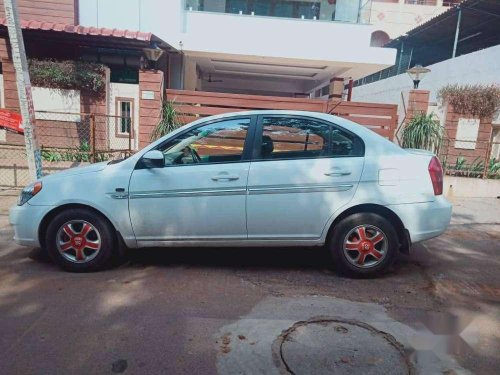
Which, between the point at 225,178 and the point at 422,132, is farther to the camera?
the point at 422,132

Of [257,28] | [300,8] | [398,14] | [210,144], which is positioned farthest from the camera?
[398,14]

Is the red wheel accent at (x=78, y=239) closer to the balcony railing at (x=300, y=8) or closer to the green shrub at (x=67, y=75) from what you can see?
the green shrub at (x=67, y=75)

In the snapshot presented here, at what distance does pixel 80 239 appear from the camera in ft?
13.3

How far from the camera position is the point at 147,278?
403cm

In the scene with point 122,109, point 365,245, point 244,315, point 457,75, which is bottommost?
point 244,315

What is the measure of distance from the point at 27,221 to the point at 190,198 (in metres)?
1.64

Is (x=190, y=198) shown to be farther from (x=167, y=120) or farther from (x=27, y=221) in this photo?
(x=167, y=120)

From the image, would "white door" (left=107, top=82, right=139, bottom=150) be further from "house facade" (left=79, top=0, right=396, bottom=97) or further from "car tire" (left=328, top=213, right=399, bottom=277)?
"car tire" (left=328, top=213, right=399, bottom=277)

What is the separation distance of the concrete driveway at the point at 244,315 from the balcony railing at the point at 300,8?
30.6 ft

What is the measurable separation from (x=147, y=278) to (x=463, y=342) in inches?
109

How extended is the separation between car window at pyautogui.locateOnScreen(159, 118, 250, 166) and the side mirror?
93 millimetres

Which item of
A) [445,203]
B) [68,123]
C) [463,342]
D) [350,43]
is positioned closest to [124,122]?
[68,123]

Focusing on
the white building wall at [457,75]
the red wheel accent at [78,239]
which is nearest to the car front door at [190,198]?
the red wheel accent at [78,239]

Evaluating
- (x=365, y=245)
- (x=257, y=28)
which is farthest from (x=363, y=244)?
(x=257, y=28)
